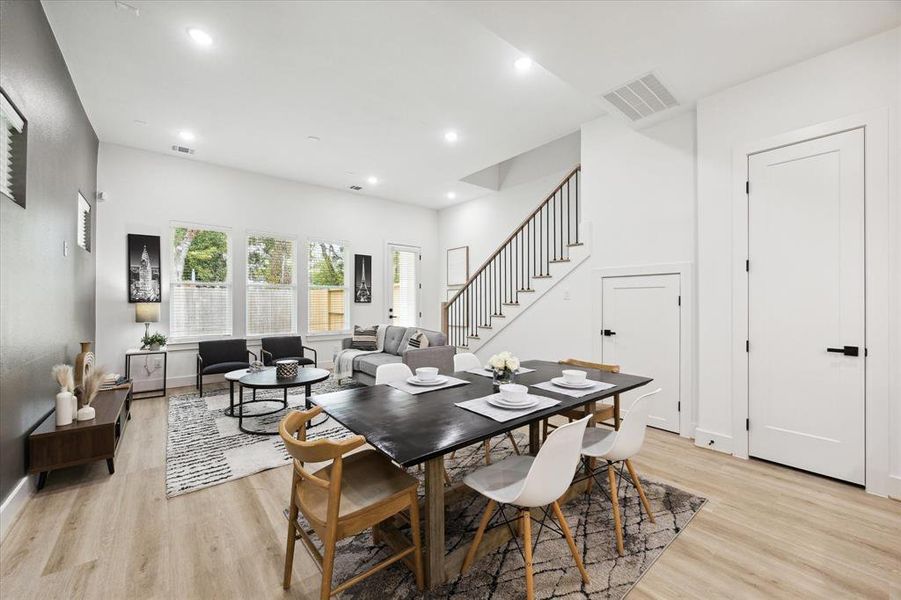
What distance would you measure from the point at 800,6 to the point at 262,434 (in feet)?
17.7

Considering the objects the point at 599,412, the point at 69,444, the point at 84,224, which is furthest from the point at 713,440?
the point at 84,224

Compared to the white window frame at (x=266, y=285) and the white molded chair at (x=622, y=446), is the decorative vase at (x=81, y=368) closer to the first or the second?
the white window frame at (x=266, y=285)

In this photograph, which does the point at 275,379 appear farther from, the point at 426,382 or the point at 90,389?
the point at 426,382

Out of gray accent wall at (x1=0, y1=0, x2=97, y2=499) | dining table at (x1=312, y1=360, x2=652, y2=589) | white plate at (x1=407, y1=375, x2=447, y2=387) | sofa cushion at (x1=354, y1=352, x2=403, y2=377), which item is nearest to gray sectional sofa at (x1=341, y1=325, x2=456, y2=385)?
sofa cushion at (x1=354, y1=352, x2=403, y2=377)

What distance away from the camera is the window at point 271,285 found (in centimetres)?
631

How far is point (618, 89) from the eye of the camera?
10.8 feet

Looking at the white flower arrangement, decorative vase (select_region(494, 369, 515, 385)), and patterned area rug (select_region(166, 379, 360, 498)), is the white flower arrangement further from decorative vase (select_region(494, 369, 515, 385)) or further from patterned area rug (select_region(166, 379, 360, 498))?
patterned area rug (select_region(166, 379, 360, 498))

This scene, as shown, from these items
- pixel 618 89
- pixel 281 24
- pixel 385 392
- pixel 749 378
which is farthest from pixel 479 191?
pixel 385 392

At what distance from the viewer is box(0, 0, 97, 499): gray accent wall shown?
7.43 feet

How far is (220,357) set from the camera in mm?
5543

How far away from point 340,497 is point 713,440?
3408 mm

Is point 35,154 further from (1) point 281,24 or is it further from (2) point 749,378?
(2) point 749,378

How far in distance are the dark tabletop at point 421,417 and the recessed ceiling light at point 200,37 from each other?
308 cm

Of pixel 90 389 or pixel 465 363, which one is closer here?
pixel 90 389
